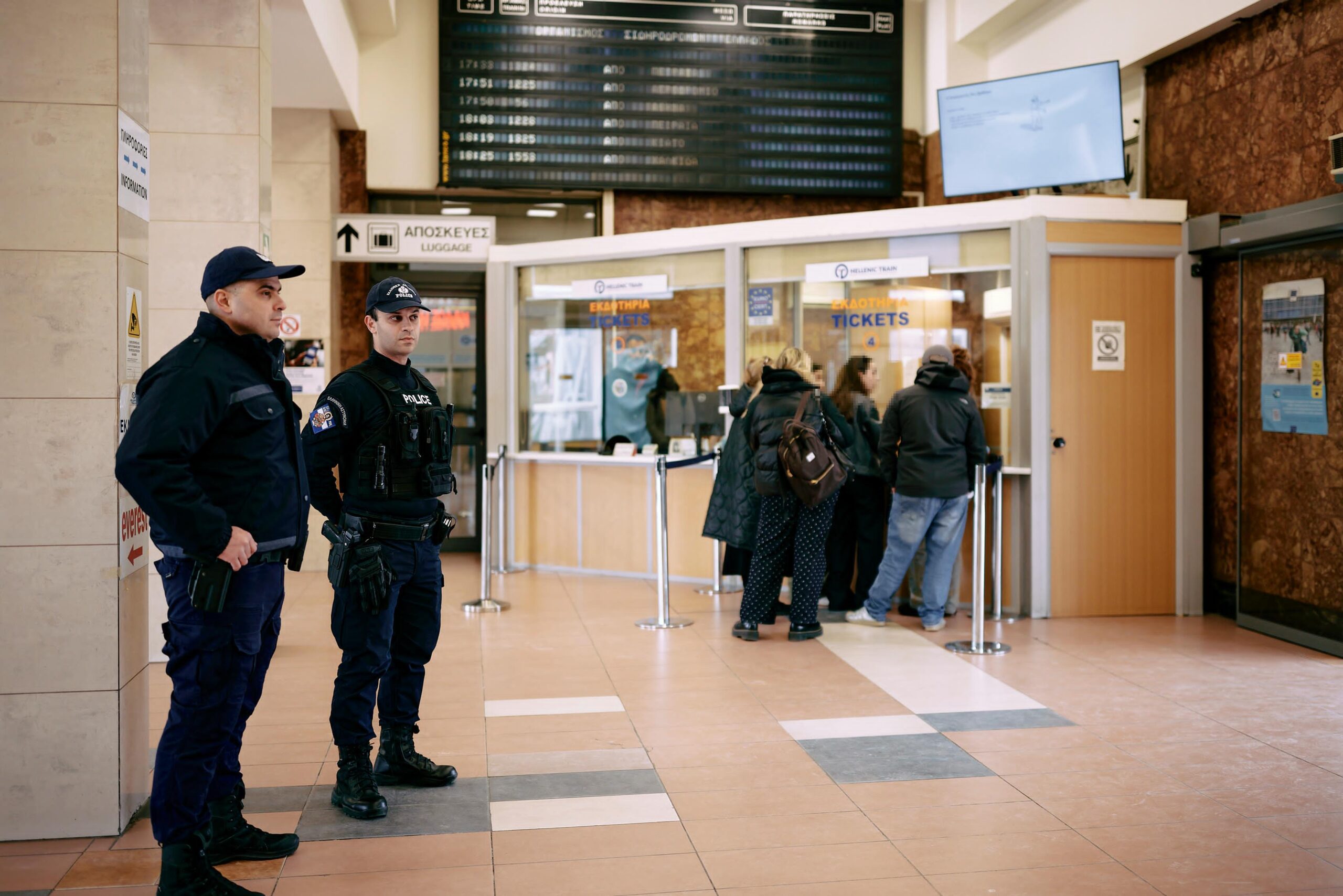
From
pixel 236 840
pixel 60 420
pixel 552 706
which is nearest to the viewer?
pixel 236 840

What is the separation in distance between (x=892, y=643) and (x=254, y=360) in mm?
3982

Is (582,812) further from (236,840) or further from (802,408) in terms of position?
(802,408)

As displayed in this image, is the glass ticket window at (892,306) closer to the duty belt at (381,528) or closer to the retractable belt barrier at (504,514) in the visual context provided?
the retractable belt barrier at (504,514)

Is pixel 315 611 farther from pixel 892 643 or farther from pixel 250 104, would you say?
pixel 892 643

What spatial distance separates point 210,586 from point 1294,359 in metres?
5.54

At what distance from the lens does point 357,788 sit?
3588mm

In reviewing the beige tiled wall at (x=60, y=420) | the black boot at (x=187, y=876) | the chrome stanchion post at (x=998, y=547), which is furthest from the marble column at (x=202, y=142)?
the chrome stanchion post at (x=998, y=547)

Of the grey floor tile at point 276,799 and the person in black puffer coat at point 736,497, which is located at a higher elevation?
the person in black puffer coat at point 736,497

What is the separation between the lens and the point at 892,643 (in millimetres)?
6137

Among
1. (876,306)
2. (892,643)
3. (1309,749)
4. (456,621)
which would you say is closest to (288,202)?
(456,621)

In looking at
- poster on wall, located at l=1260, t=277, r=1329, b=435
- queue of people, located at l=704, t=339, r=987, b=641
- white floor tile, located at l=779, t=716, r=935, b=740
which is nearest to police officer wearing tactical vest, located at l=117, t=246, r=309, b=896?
white floor tile, located at l=779, t=716, r=935, b=740

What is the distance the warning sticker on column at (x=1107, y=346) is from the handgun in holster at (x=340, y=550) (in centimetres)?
476

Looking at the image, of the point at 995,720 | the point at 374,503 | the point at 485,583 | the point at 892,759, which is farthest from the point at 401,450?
the point at 485,583

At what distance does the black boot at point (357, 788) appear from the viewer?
11.7ft
